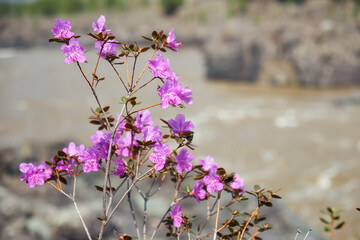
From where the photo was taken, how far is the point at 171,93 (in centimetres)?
97

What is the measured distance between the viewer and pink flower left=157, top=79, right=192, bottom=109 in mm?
958

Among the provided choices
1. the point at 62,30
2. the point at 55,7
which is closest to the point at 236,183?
the point at 62,30

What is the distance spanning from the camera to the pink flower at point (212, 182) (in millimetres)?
1053

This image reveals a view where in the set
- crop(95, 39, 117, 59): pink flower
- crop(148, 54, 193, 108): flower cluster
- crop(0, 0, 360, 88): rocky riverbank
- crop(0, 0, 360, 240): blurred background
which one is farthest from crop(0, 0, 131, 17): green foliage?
crop(148, 54, 193, 108): flower cluster

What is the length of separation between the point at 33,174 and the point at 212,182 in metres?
0.53

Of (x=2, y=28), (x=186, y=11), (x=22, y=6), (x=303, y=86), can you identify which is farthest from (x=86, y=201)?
(x=22, y=6)

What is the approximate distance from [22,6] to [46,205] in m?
45.9

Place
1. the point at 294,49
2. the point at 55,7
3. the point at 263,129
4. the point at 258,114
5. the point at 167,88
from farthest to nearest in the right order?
the point at 55,7
the point at 294,49
the point at 258,114
the point at 263,129
the point at 167,88

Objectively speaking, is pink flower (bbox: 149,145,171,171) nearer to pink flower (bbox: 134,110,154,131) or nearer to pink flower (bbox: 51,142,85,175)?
pink flower (bbox: 134,110,154,131)

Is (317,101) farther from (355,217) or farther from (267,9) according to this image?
→ (267,9)

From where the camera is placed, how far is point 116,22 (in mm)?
35844

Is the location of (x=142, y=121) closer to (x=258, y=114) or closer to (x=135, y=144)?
(x=135, y=144)

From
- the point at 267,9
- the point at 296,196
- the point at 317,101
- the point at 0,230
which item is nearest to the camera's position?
the point at 0,230

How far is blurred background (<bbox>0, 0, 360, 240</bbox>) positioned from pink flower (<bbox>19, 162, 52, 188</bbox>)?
1747 millimetres
